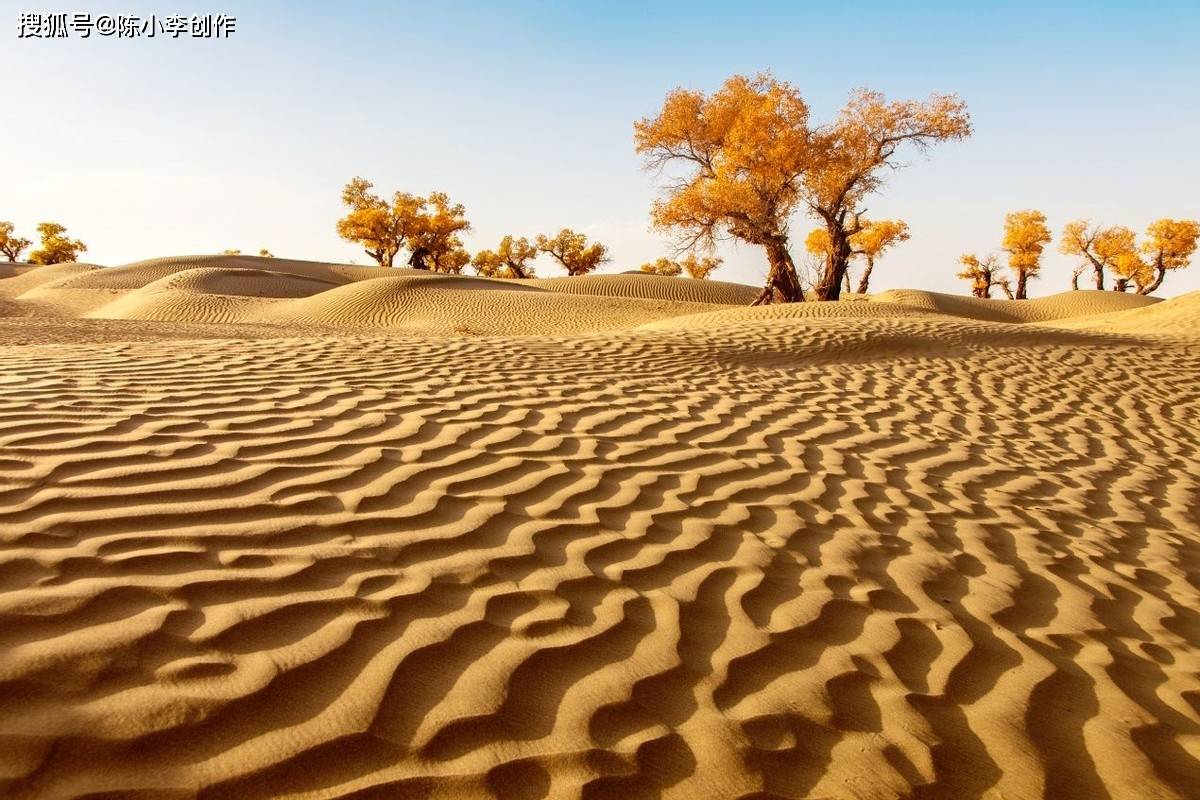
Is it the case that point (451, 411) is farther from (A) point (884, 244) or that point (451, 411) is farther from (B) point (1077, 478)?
(A) point (884, 244)

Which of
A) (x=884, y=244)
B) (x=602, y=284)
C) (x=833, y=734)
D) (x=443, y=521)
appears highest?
(x=884, y=244)

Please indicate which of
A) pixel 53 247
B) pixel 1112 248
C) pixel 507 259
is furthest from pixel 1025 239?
pixel 53 247

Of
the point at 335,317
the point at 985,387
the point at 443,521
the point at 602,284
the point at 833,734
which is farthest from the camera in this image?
the point at 602,284

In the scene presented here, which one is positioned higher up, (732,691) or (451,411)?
(451,411)

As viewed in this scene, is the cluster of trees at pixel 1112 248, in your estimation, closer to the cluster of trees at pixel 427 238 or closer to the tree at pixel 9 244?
the cluster of trees at pixel 427 238

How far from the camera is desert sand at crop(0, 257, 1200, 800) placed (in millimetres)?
1810

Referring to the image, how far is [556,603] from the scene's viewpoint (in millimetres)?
2525

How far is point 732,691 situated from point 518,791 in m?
0.74

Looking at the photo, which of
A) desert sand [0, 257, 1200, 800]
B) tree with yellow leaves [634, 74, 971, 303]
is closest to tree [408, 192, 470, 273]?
tree with yellow leaves [634, 74, 971, 303]

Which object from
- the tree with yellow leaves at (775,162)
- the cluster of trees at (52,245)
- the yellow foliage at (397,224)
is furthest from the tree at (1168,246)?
the cluster of trees at (52,245)

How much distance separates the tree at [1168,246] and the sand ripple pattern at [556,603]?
4110 centimetres

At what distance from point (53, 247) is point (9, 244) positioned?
694 centimetres

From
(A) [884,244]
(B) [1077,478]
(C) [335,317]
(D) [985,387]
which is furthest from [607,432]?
(A) [884,244]

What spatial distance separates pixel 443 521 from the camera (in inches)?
121
